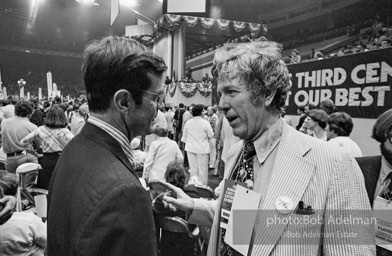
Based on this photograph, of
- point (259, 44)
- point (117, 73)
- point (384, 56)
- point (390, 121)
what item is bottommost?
point (390, 121)

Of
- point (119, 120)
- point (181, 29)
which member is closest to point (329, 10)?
point (181, 29)

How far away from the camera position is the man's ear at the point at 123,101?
0.93 meters

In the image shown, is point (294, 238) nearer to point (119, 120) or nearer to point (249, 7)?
point (119, 120)

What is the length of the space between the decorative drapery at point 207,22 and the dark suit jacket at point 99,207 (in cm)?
1882

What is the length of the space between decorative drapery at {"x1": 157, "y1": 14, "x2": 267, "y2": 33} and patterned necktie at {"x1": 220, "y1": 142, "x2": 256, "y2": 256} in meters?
18.4

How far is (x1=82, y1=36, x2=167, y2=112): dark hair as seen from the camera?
3.01 ft

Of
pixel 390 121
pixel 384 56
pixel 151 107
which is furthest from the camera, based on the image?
pixel 384 56

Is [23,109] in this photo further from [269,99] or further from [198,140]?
[269,99]

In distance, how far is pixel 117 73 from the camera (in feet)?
3.01

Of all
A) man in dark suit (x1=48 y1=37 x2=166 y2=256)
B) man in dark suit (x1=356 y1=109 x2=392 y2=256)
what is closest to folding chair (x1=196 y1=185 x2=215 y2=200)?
man in dark suit (x1=356 y1=109 x2=392 y2=256)

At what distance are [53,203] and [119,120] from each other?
0.99ft

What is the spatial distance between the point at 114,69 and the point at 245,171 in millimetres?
734

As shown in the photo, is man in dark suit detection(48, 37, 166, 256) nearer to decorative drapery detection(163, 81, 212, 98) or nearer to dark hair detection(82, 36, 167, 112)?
dark hair detection(82, 36, 167, 112)

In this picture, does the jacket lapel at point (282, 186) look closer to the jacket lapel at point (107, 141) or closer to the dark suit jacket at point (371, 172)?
the jacket lapel at point (107, 141)
